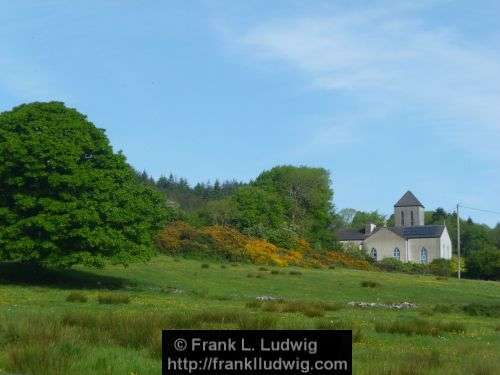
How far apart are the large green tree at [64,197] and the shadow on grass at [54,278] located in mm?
2070

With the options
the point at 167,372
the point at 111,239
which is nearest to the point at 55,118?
the point at 111,239

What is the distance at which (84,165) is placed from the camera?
40.0 metres

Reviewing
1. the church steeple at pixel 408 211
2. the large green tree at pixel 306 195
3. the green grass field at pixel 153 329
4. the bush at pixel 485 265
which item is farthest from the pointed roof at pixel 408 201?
the green grass field at pixel 153 329

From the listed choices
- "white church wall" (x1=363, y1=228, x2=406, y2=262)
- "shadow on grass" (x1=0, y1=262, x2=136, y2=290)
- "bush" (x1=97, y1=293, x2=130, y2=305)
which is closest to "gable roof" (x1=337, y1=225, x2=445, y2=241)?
"white church wall" (x1=363, y1=228, x2=406, y2=262)

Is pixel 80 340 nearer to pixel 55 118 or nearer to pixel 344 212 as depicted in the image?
pixel 55 118

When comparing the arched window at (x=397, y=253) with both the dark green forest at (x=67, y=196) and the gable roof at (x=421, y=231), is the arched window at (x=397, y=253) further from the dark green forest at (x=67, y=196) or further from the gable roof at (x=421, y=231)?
the dark green forest at (x=67, y=196)

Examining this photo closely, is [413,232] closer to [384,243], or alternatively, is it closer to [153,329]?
[384,243]

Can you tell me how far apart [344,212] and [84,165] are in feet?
521

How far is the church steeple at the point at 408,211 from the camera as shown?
163750mm

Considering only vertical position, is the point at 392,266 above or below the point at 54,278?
above

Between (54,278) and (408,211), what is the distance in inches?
5187

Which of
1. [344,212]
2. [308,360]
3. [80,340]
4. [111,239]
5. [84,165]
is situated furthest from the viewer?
[344,212]

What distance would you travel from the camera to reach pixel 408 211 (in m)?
165

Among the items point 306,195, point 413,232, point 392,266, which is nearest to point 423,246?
point 413,232
